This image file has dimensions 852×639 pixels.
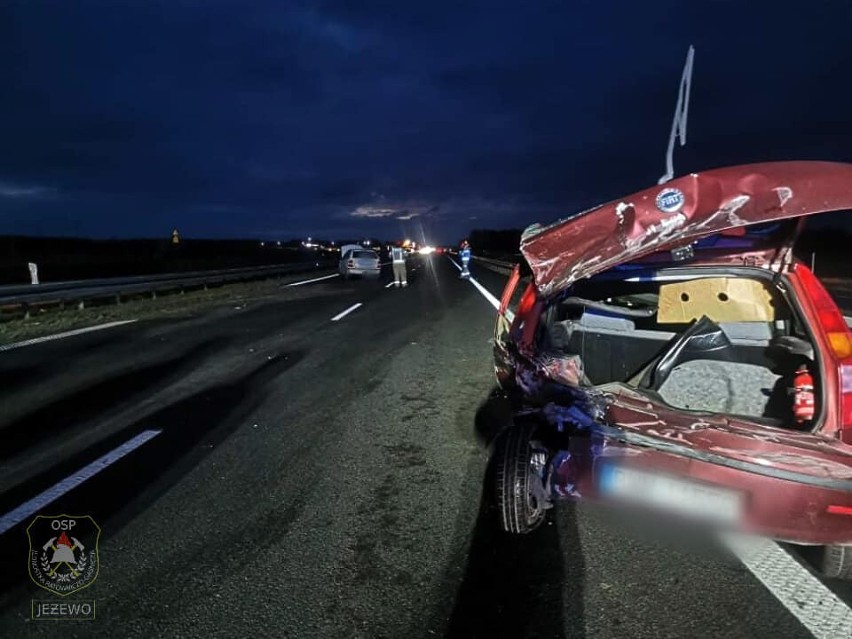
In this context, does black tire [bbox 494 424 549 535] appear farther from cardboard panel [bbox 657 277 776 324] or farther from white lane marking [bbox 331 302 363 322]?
white lane marking [bbox 331 302 363 322]

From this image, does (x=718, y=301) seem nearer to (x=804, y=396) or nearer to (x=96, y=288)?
(x=804, y=396)

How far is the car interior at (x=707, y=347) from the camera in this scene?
144 inches

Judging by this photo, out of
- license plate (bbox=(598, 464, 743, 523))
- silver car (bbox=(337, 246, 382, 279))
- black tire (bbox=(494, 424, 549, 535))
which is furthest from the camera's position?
silver car (bbox=(337, 246, 382, 279))

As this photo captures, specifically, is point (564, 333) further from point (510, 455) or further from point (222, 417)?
point (222, 417)

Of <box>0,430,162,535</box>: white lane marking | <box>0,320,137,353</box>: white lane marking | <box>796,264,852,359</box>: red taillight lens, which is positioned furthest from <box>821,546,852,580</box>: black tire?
<box>0,320,137,353</box>: white lane marking

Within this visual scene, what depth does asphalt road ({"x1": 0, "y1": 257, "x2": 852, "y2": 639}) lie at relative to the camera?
2672 mm

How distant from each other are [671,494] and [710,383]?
4.17 ft

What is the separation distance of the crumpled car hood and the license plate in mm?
1062

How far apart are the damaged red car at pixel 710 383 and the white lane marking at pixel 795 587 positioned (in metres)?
0.18

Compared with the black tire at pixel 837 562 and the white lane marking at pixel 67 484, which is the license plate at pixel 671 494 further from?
the white lane marking at pixel 67 484

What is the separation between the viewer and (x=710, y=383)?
389 centimetres

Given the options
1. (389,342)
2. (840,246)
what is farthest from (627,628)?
(840,246)

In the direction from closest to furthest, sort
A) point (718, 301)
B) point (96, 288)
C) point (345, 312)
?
point (718, 301) → point (345, 312) → point (96, 288)

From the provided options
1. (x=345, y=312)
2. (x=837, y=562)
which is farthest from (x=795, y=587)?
(x=345, y=312)
